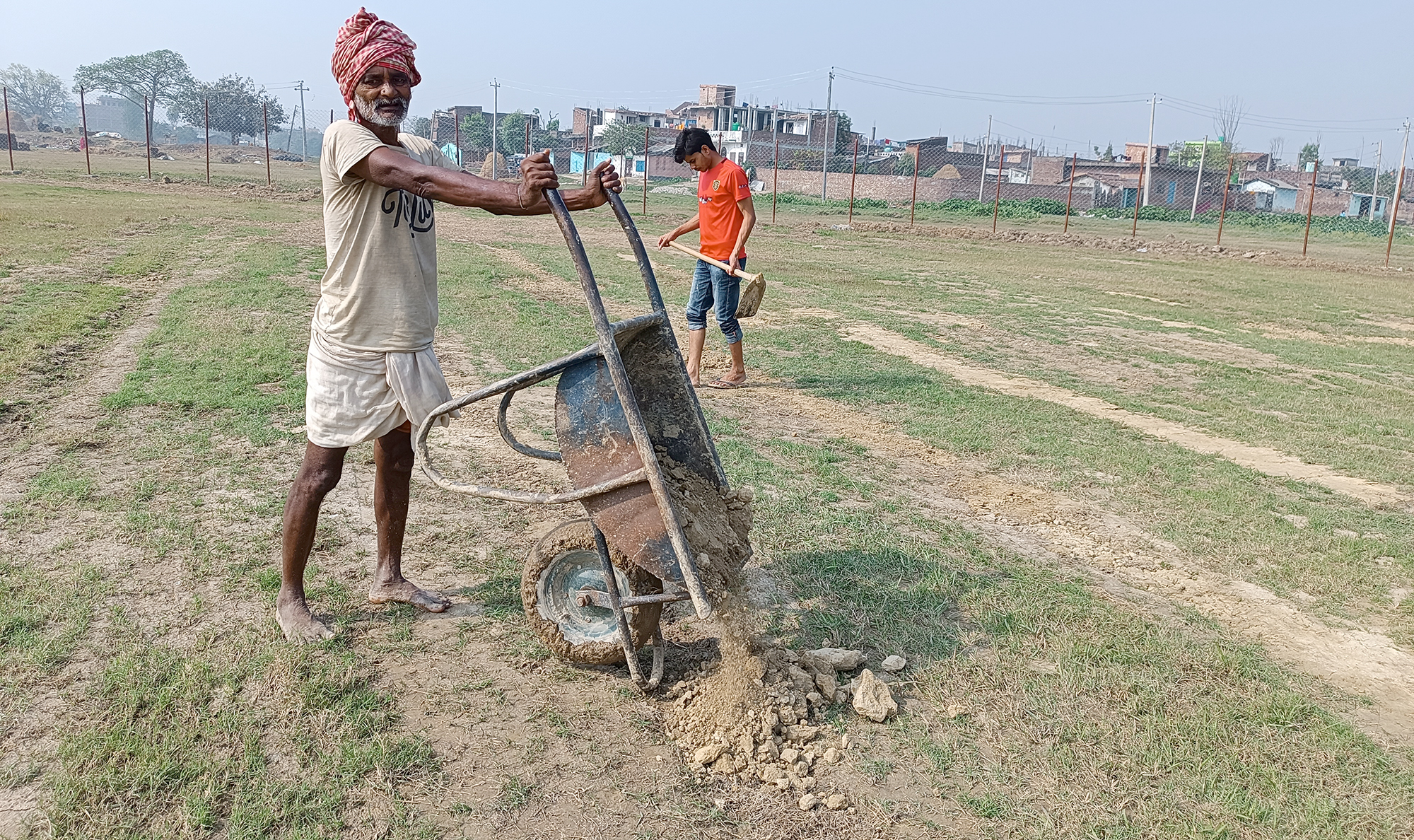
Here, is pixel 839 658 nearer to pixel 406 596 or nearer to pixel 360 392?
pixel 406 596

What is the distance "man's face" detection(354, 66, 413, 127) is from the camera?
3156 millimetres

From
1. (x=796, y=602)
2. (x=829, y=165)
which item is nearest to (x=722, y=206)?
(x=796, y=602)

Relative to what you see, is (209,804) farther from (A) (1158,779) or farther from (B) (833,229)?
(B) (833,229)

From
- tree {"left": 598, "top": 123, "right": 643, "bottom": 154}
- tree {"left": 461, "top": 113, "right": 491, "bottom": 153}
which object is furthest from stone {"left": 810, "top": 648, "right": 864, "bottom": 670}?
tree {"left": 461, "top": 113, "right": 491, "bottom": 153}

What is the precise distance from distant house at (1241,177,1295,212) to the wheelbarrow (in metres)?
63.6

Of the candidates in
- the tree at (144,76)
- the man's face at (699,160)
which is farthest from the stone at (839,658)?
the tree at (144,76)

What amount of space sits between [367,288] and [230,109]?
3951 inches

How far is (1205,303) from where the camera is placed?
548 inches

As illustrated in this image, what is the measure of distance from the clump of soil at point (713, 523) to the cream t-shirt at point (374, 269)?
0.95 meters

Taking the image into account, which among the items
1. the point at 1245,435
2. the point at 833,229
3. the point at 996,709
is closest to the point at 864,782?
the point at 996,709

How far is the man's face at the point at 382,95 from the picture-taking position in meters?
3.16

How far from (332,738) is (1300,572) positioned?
13.1 ft

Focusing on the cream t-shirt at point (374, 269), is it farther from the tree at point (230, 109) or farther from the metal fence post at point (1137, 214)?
the tree at point (230, 109)

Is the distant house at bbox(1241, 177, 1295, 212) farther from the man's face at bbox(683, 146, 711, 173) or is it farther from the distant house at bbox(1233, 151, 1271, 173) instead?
the man's face at bbox(683, 146, 711, 173)
